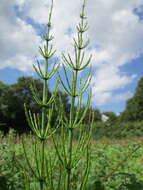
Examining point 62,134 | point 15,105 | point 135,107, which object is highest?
point 15,105

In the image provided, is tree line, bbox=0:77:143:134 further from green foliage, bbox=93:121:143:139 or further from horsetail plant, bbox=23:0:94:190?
horsetail plant, bbox=23:0:94:190

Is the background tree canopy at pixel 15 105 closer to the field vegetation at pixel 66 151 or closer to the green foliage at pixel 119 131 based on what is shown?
the green foliage at pixel 119 131

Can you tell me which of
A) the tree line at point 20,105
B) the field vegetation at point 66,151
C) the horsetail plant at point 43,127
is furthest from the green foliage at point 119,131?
the horsetail plant at point 43,127

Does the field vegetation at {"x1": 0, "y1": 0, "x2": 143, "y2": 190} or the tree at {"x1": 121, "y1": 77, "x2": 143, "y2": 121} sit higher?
the tree at {"x1": 121, "y1": 77, "x2": 143, "y2": 121}

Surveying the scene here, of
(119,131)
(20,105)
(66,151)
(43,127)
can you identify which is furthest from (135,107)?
(43,127)

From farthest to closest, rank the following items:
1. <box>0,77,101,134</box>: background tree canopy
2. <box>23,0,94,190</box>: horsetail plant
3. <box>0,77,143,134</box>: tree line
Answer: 1. <box>0,77,143,134</box>: tree line
2. <box>0,77,101,134</box>: background tree canopy
3. <box>23,0,94,190</box>: horsetail plant

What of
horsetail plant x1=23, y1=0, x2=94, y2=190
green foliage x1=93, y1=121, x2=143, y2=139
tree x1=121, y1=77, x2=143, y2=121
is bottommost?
horsetail plant x1=23, y1=0, x2=94, y2=190

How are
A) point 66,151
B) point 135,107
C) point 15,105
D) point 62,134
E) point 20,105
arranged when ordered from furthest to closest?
point 135,107
point 20,105
point 15,105
point 66,151
point 62,134

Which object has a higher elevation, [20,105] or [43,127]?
[20,105]

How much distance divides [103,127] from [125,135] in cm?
268

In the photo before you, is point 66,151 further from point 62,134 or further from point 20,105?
point 20,105

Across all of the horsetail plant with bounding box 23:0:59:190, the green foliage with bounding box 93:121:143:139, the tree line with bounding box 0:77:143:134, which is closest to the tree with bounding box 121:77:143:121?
the tree line with bounding box 0:77:143:134

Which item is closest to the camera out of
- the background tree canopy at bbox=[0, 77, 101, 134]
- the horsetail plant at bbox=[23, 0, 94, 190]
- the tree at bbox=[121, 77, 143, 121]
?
the horsetail plant at bbox=[23, 0, 94, 190]

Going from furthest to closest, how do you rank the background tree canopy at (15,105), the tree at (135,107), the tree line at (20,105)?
the tree at (135,107), the tree line at (20,105), the background tree canopy at (15,105)
